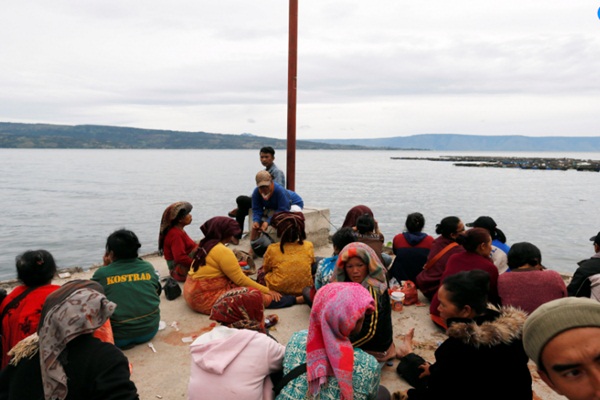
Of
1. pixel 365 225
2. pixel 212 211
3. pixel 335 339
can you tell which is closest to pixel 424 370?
pixel 335 339

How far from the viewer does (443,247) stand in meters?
5.09

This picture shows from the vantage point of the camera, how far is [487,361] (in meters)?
2.44

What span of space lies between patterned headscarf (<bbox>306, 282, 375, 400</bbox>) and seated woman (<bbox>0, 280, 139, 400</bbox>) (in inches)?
41.8

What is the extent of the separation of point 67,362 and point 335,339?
4.86ft

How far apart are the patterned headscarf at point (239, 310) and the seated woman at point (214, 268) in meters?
1.62

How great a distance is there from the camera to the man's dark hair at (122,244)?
13.0 feet

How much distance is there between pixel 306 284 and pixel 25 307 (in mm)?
3293

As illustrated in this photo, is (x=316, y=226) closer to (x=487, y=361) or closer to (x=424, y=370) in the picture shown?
(x=424, y=370)

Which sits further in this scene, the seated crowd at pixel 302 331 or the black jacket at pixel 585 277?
the black jacket at pixel 585 277

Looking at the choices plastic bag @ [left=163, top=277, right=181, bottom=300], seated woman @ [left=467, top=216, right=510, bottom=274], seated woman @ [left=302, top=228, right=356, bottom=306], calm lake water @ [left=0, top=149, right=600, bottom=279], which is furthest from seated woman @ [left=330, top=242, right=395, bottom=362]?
calm lake water @ [left=0, top=149, right=600, bottom=279]

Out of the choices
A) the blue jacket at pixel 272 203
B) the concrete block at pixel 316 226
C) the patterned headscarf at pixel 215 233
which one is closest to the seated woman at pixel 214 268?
the patterned headscarf at pixel 215 233

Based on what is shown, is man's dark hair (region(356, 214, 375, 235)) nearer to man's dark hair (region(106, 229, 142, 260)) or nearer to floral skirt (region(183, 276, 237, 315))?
floral skirt (region(183, 276, 237, 315))

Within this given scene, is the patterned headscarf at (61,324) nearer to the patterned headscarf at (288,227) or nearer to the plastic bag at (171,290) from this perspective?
the patterned headscarf at (288,227)

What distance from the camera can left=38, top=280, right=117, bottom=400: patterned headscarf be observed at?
76.6 inches
